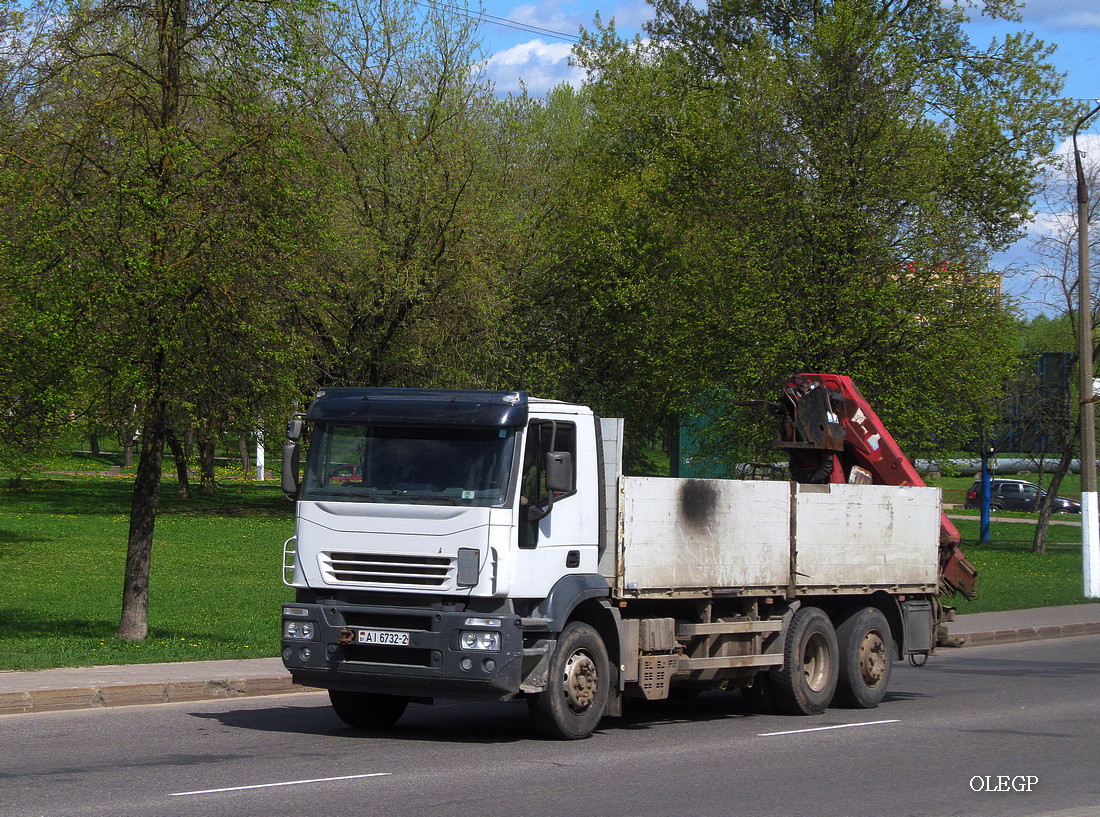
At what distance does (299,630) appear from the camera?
416 inches

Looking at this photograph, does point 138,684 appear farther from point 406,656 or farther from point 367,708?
point 406,656

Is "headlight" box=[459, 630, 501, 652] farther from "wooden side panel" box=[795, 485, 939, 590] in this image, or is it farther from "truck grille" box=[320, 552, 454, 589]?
"wooden side panel" box=[795, 485, 939, 590]

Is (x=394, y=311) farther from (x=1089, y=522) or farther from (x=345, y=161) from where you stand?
(x=1089, y=522)

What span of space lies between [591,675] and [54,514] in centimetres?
3072

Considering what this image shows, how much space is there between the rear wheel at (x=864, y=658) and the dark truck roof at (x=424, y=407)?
5214mm

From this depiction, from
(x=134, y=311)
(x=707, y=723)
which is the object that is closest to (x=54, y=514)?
(x=134, y=311)

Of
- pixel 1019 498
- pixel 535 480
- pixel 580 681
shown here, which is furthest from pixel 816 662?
pixel 1019 498

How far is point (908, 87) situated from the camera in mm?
31422

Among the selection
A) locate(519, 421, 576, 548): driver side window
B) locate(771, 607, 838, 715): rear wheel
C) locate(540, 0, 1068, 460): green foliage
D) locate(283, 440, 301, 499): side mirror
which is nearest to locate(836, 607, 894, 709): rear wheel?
locate(771, 607, 838, 715): rear wheel

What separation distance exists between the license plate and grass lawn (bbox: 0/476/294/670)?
17.1 feet

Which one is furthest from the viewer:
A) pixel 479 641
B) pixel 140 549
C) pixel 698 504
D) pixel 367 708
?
pixel 140 549

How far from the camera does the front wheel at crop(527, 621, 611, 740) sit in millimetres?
10391

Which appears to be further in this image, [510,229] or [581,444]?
[510,229]

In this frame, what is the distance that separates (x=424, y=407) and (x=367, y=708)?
2901 millimetres
